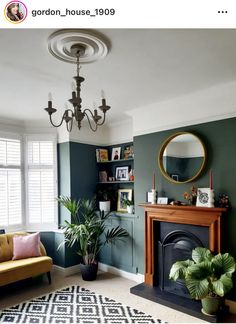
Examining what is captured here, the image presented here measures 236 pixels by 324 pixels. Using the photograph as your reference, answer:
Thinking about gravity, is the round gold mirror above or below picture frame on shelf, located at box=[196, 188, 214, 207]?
above

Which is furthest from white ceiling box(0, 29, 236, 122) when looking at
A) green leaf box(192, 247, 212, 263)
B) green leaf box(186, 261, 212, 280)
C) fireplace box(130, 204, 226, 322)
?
green leaf box(186, 261, 212, 280)

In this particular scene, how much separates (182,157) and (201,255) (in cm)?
124

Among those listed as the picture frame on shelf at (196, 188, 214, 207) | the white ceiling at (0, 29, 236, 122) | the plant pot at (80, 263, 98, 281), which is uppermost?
the white ceiling at (0, 29, 236, 122)

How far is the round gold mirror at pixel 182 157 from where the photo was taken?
10.9 feet

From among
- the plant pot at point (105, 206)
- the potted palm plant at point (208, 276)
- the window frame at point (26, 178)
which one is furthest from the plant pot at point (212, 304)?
the window frame at point (26, 178)

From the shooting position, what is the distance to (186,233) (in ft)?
11.0

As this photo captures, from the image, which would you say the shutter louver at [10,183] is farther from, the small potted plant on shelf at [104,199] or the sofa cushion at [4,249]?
the small potted plant on shelf at [104,199]

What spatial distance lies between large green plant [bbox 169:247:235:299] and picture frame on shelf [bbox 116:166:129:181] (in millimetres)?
2095

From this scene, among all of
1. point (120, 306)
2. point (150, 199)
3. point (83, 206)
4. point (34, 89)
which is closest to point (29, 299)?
point (120, 306)

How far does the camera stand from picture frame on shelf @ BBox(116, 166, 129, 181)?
4.71 m

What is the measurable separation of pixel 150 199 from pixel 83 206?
1.36 meters

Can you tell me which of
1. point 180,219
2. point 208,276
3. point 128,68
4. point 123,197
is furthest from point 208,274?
point 128,68

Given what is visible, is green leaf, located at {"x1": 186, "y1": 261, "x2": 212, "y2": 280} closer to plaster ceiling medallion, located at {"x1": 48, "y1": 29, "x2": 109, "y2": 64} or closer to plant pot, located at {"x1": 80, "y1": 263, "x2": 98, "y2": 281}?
plant pot, located at {"x1": 80, "y1": 263, "x2": 98, "y2": 281}
